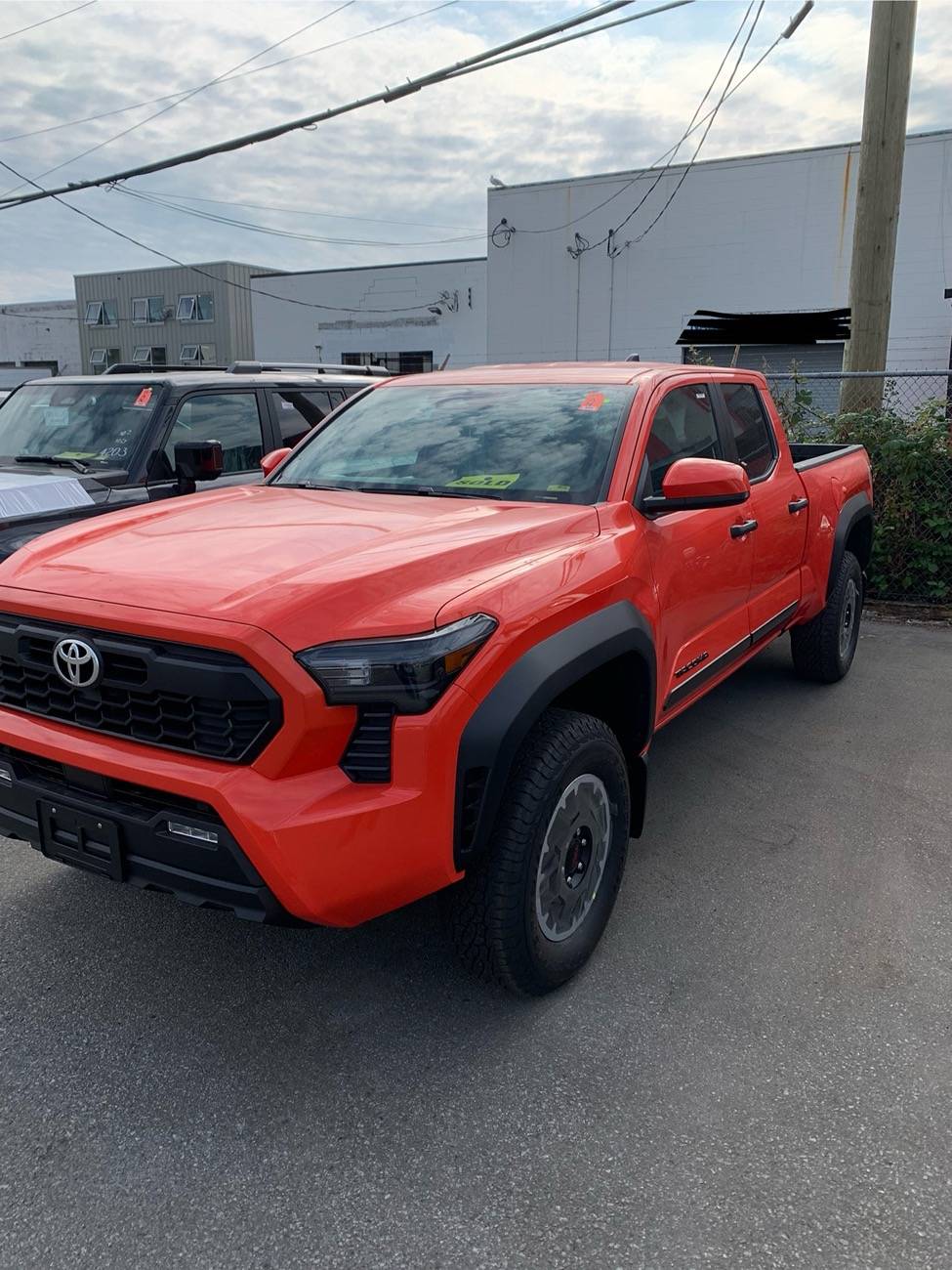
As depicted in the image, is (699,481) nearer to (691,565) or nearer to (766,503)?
(691,565)

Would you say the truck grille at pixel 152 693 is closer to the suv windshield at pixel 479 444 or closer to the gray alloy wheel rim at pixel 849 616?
the suv windshield at pixel 479 444

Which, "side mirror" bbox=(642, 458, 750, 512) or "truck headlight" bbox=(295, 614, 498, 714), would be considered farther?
"side mirror" bbox=(642, 458, 750, 512)

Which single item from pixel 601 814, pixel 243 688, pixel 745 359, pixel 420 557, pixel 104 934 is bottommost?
pixel 104 934

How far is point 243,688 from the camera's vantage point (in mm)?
2256

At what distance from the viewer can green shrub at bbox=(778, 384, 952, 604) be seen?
7902mm

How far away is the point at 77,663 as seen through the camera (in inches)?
98.0

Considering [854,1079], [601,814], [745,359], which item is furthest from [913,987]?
[745,359]

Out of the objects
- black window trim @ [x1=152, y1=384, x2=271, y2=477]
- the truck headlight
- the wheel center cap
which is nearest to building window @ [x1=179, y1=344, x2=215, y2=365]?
black window trim @ [x1=152, y1=384, x2=271, y2=477]

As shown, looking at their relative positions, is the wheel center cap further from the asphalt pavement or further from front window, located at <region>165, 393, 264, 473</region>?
front window, located at <region>165, 393, 264, 473</region>

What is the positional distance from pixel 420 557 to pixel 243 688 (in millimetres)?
625

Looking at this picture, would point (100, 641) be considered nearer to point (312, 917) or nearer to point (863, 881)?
point (312, 917)

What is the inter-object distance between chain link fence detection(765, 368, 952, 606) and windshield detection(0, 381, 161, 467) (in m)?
5.57

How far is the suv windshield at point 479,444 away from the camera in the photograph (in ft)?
11.5

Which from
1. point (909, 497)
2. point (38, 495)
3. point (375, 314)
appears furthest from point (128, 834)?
point (375, 314)
